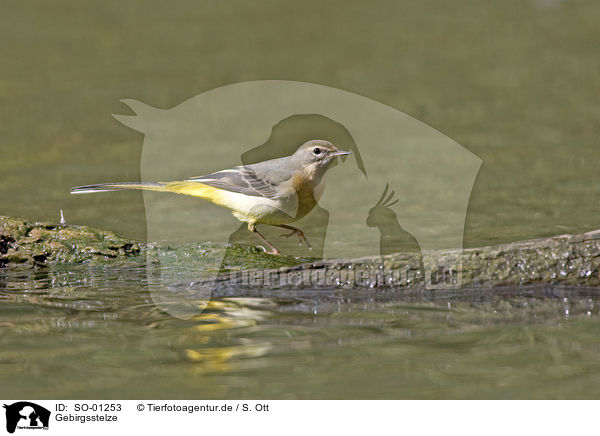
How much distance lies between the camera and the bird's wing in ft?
22.6

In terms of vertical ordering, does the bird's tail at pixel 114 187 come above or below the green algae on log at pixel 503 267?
above

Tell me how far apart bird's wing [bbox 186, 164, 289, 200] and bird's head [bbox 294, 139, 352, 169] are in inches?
9.4

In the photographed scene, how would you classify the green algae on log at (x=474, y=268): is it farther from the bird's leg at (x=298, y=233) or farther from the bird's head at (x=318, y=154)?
the bird's head at (x=318, y=154)

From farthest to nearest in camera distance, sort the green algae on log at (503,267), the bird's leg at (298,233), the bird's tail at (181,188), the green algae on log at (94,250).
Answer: the bird's leg at (298,233)
the bird's tail at (181,188)
the green algae on log at (94,250)
the green algae on log at (503,267)

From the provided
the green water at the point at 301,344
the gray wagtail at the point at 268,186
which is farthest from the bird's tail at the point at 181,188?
the green water at the point at 301,344

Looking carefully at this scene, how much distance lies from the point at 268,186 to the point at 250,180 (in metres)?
0.17

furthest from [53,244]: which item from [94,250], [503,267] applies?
[503,267]

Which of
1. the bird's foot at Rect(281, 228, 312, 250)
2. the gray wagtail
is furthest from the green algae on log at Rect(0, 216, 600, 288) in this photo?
the bird's foot at Rect(281, 228, 312, 250)

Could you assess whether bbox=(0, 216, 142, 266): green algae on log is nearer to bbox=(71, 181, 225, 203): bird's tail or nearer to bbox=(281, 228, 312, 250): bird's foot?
bbox=(71, 181, 225, 203): bird's tail

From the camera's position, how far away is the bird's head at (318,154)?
23.1 ft

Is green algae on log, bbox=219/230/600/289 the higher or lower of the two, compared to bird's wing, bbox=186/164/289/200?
lower

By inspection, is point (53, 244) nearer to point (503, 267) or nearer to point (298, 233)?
point (298, 233)

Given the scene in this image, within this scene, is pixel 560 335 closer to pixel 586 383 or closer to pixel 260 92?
pixel 586 383

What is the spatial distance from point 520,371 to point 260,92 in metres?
9.44
